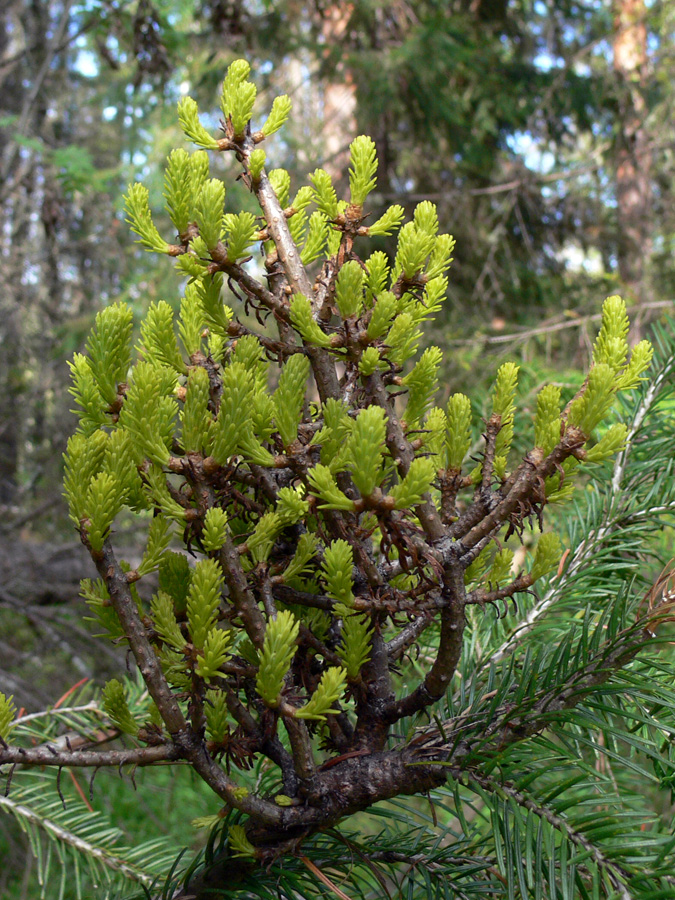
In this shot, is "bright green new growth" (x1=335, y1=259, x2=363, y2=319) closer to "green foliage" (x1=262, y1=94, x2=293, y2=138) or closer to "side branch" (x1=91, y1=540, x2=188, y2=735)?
"green foliage" (x1=262, y1=94, x2=293, y2=138)

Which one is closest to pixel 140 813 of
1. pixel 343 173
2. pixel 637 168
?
pixel 343 173

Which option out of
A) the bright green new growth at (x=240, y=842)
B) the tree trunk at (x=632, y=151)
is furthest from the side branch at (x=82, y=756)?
the tree trunk at (x=632, y=151)

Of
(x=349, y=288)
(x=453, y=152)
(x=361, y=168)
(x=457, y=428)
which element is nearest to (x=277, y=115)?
(x=361, y=168)

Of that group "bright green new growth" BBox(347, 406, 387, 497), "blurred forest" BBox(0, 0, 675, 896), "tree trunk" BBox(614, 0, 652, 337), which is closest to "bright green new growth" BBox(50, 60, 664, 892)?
"bright green new growth" BBox(347, 406, 387, 497)

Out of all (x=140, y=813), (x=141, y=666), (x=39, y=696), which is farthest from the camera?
(x=140, y=813)

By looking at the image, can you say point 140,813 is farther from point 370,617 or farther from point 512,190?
point 512,190

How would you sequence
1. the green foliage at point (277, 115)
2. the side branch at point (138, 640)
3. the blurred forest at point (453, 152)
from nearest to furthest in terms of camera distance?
the side branch at point (138, 640) → the green foliage at point (277, 115) → the blurred forest at point (453, 152)

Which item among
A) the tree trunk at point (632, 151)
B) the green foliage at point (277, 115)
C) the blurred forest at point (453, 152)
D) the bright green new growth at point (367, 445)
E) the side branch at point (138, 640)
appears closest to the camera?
the bright green new growth at point (367, 445)

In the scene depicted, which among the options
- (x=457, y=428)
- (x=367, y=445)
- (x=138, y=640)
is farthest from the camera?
(x=457, y=428)

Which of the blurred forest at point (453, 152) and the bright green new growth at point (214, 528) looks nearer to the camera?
the bright green new growth at point (214, 528)

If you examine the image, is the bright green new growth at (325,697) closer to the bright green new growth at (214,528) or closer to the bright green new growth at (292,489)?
the bright green new growth at (292,489)

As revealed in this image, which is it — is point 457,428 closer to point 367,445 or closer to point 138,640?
point 367,445
